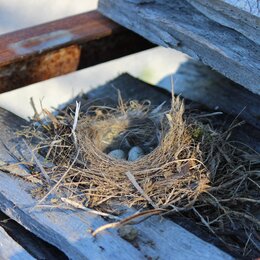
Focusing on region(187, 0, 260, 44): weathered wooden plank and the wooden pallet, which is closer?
the wooden pallet

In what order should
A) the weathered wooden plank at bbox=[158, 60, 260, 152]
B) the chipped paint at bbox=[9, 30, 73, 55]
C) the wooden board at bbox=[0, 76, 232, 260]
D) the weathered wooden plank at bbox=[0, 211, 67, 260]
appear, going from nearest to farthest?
1. the wooden board at bbox=[0, 76, 232, 260]
2. the weathered wooden plank at bbox=[0, 211, 67, 260]
3. the weathered wooden plank at bbox=[158, 60, 260, 152]
4. the chipped paint at bbox=[9, 30, 73, 55]

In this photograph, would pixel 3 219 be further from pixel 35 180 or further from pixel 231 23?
pixel 231 23

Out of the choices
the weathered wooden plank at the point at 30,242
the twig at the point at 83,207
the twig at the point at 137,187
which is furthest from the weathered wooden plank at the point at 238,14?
the weathered wooden plank at the point at 30,242

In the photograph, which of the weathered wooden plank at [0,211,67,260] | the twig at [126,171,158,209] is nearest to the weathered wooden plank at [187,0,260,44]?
the twig at [126,171,158,209]

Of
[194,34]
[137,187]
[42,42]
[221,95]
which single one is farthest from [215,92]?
[137,187]

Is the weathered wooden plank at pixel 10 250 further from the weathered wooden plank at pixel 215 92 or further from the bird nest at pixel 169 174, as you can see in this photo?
the weathered wooden plank at pixel 215 92

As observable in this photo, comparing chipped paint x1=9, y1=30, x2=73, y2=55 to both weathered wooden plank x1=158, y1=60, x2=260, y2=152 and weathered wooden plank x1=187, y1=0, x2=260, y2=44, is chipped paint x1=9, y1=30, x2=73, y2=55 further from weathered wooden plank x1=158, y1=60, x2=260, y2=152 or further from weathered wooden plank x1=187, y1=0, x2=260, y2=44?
weathered wooden plank x1=187, y1=0, x2=260, y2=44
